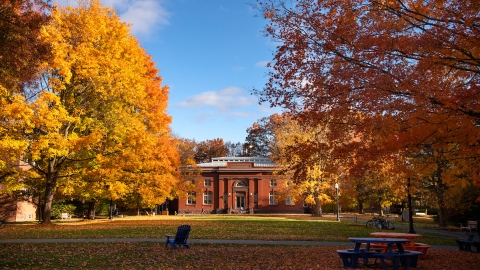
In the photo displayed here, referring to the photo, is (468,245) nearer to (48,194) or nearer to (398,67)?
(398,67)

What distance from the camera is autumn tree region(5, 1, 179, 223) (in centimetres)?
2130

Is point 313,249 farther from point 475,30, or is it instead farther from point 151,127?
point 151,127

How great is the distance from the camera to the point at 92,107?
2408 cm

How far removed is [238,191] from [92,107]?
130 ft

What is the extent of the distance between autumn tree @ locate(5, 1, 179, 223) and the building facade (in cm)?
3563

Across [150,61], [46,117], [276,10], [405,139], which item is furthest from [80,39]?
[405,139]

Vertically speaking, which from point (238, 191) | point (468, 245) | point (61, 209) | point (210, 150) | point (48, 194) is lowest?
point (468, 245)

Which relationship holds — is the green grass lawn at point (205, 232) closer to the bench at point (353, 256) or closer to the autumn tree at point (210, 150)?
the bench at point (353, 256)

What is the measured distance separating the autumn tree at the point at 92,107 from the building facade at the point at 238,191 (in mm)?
35633

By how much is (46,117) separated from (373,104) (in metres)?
→ 16.2

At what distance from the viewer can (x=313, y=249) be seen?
542 inches

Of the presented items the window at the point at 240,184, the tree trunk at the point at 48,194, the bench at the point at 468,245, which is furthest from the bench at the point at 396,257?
the window at the point at 240,184

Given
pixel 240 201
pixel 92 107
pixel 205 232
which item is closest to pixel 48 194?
pixel 92 107

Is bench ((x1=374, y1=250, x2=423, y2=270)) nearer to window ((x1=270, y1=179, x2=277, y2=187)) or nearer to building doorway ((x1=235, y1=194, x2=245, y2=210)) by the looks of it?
window ((x1=270, y1=179, x2=277, y2=187))
